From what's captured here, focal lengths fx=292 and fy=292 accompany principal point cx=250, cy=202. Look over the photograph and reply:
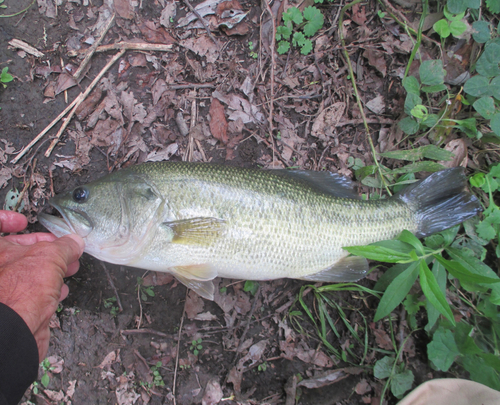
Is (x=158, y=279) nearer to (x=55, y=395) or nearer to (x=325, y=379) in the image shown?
(x=55, y=395)

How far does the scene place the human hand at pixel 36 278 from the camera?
2.07 meters

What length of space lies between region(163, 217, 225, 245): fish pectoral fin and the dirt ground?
911 mm

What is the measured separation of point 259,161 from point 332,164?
35.1 inches

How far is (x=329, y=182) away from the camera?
10.4 feet

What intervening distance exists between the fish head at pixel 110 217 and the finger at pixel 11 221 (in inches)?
22.1

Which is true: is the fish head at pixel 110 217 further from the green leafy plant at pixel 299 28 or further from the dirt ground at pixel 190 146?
the green leafy plant at pixel 299 28

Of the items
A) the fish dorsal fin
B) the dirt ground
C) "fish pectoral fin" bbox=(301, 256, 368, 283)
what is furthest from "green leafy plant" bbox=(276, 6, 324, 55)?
"fish pectoral fin" bbox=(301, 256, 368, 283)

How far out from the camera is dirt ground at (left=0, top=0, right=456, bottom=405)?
317cm

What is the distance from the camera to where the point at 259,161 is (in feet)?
11.4

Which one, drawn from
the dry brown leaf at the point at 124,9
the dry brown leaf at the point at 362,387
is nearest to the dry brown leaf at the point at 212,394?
the dry brown leaf at the point at 362,387

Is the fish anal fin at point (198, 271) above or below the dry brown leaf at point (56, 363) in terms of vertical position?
above

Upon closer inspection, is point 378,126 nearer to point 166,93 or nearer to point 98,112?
point 166,93

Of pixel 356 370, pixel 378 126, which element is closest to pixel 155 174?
pixel 378 126

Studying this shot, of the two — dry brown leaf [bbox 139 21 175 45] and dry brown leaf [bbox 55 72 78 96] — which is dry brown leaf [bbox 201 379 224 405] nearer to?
dry brown leaf [bbox 55 72 78 96]
